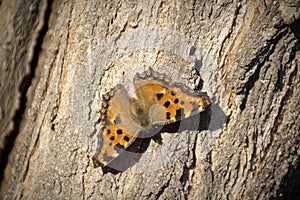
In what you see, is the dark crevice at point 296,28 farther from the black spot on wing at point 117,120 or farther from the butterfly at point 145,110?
the black spot on wing at point 117,120

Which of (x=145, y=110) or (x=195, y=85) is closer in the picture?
(x=195, y=85)

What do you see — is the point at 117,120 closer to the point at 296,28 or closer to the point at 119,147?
the point at 119,147

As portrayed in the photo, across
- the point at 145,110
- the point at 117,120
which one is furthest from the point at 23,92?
the point at 145,110

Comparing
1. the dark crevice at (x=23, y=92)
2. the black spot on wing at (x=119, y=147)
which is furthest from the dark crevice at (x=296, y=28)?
the dark crevice at (x=23, y=92)

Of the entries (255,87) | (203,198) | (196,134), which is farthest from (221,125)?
(203,198)

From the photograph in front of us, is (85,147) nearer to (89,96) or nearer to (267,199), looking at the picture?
(89,96)
